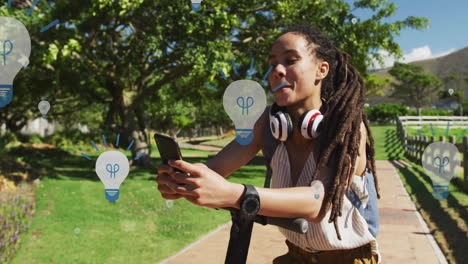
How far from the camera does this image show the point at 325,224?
1.83 m

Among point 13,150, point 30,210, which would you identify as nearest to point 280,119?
point 30,210

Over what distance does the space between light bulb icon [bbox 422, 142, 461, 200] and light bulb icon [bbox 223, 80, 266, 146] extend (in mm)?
8711

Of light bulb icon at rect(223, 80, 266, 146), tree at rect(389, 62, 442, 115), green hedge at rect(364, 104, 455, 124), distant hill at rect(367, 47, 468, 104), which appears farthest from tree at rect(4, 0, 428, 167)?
distant hill at rect(367, 47, 468, 104)

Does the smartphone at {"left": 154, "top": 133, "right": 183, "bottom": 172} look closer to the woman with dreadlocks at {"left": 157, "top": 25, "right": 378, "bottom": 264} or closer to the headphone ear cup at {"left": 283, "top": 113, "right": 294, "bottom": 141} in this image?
the woman with dreadlocks at {"left": 157, "top": 25, "right": 378, "bottom": 264}

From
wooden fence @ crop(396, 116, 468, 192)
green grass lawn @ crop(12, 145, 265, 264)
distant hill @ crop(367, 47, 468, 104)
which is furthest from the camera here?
distant hill @ crop(367, 47, 468, 104)

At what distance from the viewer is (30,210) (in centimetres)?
840

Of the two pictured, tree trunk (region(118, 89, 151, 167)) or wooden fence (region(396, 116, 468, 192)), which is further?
tree trunk (region(118, 89, 151, 167))

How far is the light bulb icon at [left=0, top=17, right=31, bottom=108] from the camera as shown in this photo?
8.49ft

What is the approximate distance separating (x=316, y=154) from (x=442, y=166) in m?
11.8

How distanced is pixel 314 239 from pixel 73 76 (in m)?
14.4

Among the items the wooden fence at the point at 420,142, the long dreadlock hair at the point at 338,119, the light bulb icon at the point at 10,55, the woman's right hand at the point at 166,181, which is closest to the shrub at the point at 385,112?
the wooden fence at the point at 420,142

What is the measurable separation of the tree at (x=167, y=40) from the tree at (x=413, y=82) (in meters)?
60.4

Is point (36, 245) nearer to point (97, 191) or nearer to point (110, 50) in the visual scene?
point (97, 191)

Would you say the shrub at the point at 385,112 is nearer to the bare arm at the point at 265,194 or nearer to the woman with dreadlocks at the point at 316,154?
the woman with dreadlocks at the point at 316,154
